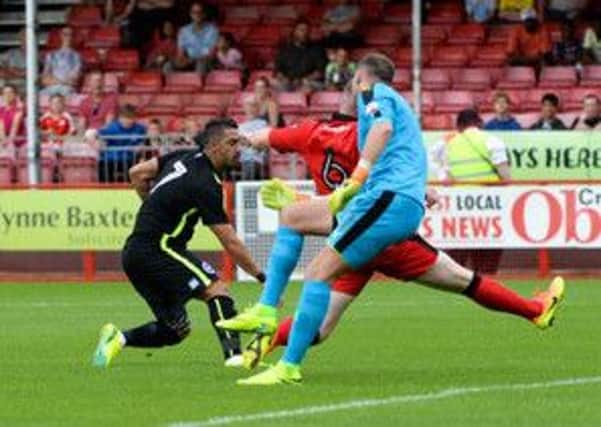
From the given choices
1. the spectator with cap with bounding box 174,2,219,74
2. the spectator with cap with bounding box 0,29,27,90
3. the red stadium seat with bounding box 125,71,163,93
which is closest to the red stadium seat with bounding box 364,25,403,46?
the spectator with cap with bounding box 174,2,219,74

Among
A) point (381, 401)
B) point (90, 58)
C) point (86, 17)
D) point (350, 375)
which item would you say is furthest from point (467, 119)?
point (381, 401)

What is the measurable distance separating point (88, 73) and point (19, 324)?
41.9 feet

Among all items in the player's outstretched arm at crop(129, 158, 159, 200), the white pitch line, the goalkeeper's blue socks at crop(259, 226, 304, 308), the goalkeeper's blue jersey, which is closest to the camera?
the white pitch line

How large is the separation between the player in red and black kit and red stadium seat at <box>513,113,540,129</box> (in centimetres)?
1212

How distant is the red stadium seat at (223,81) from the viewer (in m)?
30.8

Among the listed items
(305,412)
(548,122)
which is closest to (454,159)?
(548,122)

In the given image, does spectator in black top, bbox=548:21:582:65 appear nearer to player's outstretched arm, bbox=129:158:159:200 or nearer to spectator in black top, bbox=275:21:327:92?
spectator in black top, bbox=275:21:327:92

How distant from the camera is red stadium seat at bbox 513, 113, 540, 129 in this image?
27.6 meters

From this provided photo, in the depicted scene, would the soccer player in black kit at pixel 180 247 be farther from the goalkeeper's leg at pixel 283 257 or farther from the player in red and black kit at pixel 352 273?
the player in red and black kit at pixel 352 273

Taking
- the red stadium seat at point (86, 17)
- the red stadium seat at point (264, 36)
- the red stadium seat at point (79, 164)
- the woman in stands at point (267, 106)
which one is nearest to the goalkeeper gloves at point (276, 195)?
the woman in stands at point (267, 106)

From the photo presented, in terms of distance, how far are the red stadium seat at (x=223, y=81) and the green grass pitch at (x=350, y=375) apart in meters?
9.71

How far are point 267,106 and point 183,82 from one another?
4029 mm

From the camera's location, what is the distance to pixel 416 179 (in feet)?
44.0

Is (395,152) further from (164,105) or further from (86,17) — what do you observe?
(86,17)
